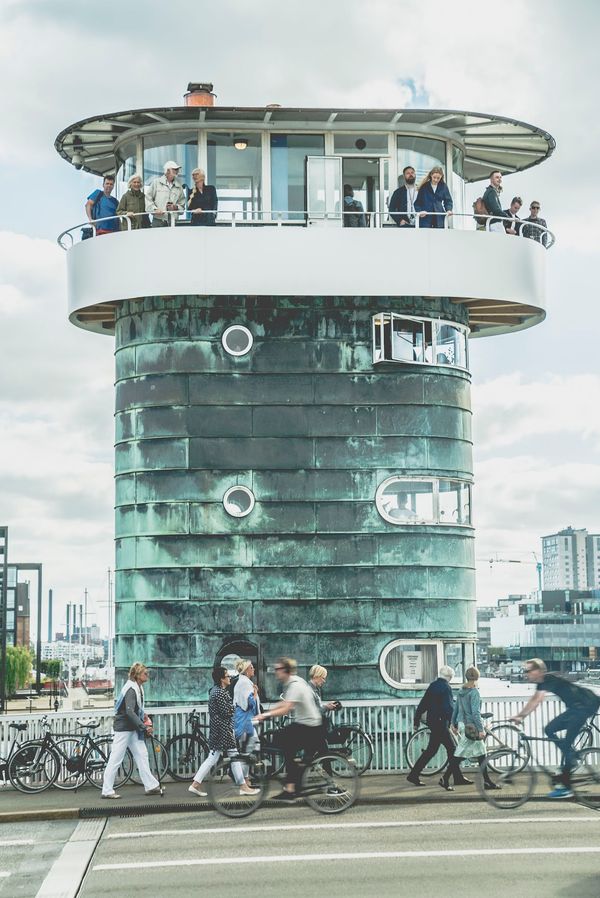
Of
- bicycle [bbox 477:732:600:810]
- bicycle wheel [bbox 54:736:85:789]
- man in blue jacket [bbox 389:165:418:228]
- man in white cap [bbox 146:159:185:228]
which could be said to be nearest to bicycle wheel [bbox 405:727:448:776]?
bicycle [bbox 477:732:600:810]

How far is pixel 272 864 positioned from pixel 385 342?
10.6 metres

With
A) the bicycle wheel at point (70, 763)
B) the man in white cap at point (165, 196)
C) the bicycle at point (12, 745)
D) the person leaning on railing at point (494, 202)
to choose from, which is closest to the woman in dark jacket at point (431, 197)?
the person leaning on railing at point (494, 202)

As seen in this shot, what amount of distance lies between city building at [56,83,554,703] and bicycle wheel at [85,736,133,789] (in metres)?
1.44

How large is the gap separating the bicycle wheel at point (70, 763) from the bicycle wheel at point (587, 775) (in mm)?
7490

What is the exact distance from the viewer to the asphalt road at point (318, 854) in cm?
1423

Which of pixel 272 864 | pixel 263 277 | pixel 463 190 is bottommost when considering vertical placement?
pixel 272 864

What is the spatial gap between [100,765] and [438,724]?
504 centimetres

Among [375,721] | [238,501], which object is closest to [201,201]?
[238,501]

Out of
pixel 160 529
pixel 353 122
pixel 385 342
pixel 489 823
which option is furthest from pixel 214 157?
pixel 489 823

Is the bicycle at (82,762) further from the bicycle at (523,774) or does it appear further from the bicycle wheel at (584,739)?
the bicycle wheel at (584,739)

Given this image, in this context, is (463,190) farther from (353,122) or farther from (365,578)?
(365,578)

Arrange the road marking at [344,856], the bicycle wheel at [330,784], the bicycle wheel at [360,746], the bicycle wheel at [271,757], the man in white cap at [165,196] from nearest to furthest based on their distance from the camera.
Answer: the road marking at [344,856]
the bicycle wheel at [330,784]
the bicycle wheel at [271,757]
the bicycle wheel at [360,746]
the man in white cap at [165,196]

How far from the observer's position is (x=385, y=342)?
940 inches

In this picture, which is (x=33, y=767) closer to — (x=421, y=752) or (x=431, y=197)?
(x=421, y=752)
